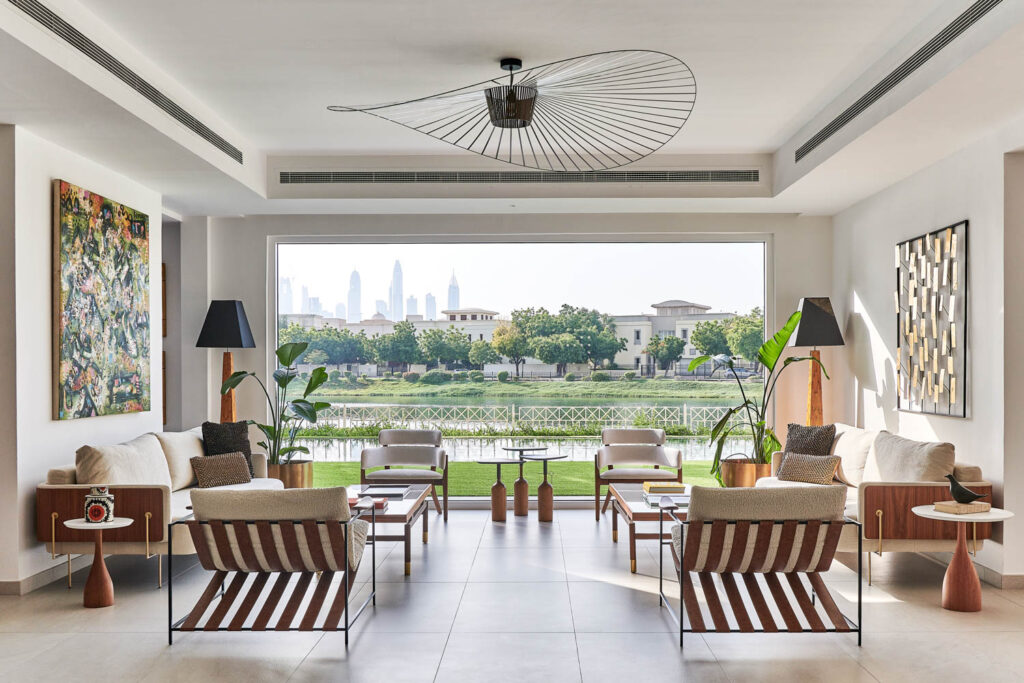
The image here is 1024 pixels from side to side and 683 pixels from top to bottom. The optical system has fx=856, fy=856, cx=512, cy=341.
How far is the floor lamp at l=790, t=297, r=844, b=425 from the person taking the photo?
797 cm

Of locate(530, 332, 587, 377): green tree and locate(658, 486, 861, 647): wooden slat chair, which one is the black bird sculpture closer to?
locate(658, 486, 861, 647): wooden slat chair

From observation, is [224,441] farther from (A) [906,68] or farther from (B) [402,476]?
(A) [906,68]

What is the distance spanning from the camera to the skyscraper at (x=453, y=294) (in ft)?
29.6

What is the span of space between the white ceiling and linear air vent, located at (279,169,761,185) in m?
1.24

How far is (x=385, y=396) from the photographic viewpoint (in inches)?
351

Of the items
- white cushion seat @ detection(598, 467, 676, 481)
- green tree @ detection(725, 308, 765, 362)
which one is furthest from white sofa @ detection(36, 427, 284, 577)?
green tree @ detection(725, 308, 765, 362)

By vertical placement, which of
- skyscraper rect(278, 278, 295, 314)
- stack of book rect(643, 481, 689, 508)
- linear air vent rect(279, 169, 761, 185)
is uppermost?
linear air vent rect(279, 169, 761, 185)

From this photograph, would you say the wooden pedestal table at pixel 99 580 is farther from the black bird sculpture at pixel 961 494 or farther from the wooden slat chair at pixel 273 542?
the black bird sculpture at pixel 961 494

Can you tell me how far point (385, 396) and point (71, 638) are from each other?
4.64 m

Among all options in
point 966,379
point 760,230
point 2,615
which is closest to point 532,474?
point 760,230

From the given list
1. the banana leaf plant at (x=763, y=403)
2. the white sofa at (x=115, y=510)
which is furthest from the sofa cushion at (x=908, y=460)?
the white sofa at (x=115, y=510)

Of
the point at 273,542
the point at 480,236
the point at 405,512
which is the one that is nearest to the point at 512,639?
the point at 273,542

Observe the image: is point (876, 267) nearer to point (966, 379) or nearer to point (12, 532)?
point (966, 379)

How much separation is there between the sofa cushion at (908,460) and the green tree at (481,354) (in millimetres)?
3838
